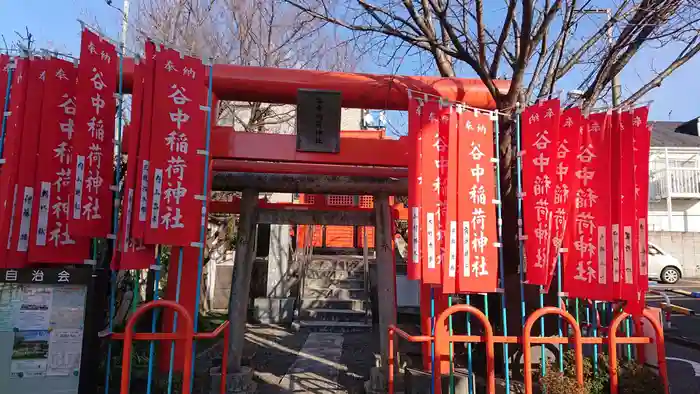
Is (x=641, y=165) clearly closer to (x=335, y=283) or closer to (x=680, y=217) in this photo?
(x=335, y=283)

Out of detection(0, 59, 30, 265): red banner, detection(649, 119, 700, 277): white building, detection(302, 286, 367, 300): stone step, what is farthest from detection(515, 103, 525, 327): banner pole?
detection(649, 119, 700, 277): white building

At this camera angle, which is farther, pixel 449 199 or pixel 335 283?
pixel 335 283

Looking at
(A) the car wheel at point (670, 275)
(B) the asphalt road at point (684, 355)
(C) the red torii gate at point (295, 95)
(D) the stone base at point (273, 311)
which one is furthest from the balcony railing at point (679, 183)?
(C) the red torii gate at point (295, 95)

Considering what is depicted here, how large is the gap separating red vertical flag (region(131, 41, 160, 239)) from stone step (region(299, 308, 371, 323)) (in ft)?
22.5

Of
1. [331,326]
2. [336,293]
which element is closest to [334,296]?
[336,293]

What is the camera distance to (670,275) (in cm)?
1672

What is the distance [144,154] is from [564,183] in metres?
4.40

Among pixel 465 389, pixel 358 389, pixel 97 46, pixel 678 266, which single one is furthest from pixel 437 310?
pixel 678 266

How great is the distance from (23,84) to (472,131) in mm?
4847

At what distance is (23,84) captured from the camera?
469 cm

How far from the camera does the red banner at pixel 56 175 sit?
454 centimetres

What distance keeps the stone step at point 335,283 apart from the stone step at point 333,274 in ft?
0.42

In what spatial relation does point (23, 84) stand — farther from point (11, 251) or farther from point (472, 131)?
point (472, 131)

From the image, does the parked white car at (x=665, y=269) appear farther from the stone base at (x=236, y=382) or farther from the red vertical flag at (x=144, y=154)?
the red vertical flag at (x=144, y=154)
